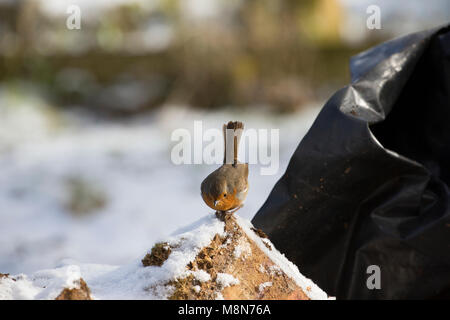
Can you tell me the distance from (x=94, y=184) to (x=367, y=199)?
261 cm

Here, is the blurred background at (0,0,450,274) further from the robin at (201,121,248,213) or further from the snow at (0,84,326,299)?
the robin at (201,121,248,213)

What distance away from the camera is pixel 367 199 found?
4.53ft

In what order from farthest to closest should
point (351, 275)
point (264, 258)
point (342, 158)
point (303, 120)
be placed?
point (303, 120), point (351, 275), point (342, 158), point (264, 258)

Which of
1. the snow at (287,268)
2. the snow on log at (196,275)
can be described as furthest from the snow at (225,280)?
the snow at (287,268)

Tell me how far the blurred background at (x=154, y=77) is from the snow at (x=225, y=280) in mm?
2385

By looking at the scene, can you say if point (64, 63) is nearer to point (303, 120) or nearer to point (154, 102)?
point (154, 102)

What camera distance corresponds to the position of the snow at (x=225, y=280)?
930 millimetres

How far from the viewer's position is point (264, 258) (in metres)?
1.02

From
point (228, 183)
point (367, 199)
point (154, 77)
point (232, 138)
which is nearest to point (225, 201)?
point (228, 183)

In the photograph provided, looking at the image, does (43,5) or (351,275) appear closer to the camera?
(351,275)

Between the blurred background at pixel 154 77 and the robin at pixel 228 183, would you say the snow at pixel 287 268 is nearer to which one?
the robin at pixel 228 183

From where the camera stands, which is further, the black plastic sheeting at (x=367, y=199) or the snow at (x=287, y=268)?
the black plastic sheeting at (x=367, y=199)
